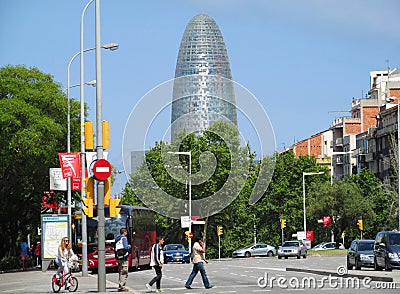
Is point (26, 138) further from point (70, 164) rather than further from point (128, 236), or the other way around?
point (70, 164)

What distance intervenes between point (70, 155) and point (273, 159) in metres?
78.8

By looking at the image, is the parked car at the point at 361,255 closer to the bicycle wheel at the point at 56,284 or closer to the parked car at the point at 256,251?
the bicycle wheel at the point at 56,284

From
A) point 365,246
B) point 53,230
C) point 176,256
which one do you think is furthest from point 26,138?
point 176,256

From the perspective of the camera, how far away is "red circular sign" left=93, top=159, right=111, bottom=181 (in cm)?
2612

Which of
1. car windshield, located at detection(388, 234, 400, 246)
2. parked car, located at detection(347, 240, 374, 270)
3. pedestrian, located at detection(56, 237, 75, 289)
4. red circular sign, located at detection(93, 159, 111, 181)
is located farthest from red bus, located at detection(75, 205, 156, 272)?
red circular sign, located at detection(93, 159, 111, 181)

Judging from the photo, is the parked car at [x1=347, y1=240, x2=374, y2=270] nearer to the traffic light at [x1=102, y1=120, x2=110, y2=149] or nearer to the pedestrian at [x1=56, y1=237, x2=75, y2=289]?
the pedestrian at [x1=56, y1=237, x2=75, y2=289]

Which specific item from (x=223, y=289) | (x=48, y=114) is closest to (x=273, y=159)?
(x=48, y=114)

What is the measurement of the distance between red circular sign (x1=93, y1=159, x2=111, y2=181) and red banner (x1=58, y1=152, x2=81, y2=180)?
16864mm

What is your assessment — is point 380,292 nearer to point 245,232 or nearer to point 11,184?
point 11,184

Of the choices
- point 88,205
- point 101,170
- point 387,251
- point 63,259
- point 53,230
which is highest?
point 101,170

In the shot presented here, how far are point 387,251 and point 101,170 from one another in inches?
716

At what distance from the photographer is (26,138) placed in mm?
52031

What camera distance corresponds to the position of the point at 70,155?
43094mm

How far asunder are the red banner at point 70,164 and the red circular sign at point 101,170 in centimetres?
1686
